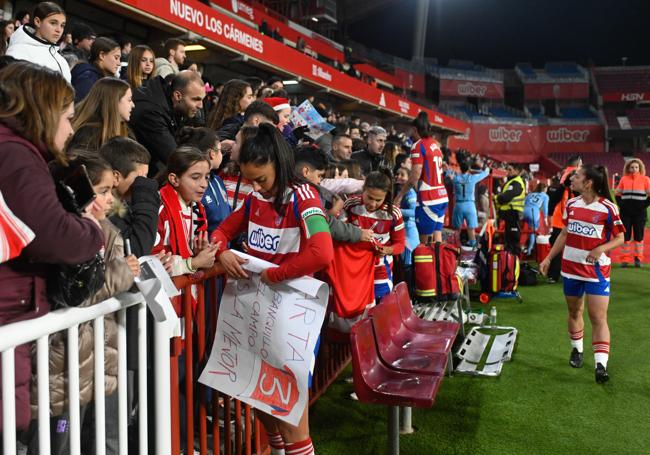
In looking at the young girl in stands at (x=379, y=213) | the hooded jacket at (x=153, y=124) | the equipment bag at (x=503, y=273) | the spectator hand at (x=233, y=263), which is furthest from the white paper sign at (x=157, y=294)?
the equipment bag at (x=503, y=273)

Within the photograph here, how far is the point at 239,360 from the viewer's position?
7.77 ft

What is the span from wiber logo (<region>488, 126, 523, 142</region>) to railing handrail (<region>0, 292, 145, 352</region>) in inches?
1549

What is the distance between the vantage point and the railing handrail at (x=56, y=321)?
126 cm

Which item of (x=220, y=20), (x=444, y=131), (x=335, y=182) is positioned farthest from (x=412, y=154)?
(x=444, y=131)

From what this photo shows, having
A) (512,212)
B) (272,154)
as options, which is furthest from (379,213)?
(512,212)

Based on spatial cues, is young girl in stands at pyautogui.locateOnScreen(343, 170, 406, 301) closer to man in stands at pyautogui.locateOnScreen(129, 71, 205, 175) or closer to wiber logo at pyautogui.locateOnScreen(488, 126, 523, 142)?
man in stands at pyautogui.locateOnScreen(129, 71, 205, 175)

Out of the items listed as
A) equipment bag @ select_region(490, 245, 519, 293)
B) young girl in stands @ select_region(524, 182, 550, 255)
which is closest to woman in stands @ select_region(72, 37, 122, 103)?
equipment bag @ select_region(490, 245, 519, 293)

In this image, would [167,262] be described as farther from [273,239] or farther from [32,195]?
[32,195]

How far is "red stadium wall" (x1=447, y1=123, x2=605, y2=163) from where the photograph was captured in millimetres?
38781

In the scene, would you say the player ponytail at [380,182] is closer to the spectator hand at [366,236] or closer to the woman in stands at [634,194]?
the spectator hand at [366,236]

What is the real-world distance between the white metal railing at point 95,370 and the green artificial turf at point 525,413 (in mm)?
1568

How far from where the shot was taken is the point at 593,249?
4488 millimetres

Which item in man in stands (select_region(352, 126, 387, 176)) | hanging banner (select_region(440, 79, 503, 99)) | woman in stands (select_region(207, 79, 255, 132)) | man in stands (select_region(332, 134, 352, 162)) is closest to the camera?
woman in stands (select_region(207, 79, 255, 132))

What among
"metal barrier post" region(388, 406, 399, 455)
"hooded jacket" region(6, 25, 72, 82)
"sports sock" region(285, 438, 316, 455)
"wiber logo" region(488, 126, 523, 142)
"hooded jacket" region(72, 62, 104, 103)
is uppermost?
"wiber logo" region(488, 126, 523, 142)
